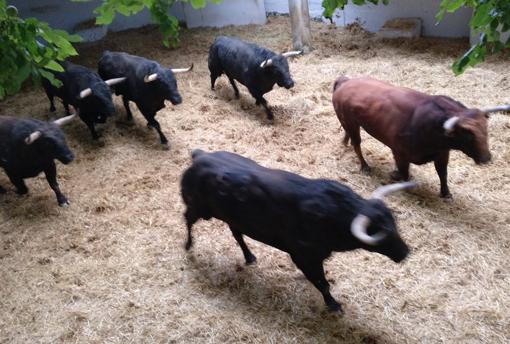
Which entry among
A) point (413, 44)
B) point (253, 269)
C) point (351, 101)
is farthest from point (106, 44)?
point (253, 269)

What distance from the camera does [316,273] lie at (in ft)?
10.5

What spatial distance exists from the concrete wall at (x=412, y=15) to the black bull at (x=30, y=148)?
6.78 m

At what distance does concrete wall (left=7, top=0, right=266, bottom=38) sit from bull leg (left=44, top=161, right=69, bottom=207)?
6.53m

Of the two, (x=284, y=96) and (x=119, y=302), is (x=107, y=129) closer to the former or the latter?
(x=284, y=96)

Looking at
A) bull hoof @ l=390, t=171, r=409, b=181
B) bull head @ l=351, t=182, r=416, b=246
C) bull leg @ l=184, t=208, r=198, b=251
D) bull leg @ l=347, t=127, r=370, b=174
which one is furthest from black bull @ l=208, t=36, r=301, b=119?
bull head @ l=351, t=182, r=416, b=246

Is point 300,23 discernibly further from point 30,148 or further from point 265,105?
point 30,148

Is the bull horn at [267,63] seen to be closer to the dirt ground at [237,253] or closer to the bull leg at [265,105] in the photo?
the bull leg at [265,105]

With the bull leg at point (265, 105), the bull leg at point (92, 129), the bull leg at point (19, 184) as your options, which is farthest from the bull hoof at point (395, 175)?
the bull leg at point (19, 184)

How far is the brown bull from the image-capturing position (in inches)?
149

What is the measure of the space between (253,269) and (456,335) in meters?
1.67

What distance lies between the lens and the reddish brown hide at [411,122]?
3.78 m

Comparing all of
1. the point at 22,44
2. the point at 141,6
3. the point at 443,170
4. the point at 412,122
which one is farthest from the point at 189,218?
the point at 443,170

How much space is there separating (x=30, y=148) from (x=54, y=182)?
497mm

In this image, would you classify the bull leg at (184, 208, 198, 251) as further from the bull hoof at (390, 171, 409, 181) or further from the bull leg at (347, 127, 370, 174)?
the bull hoof at (390, 171, 409, 181)
